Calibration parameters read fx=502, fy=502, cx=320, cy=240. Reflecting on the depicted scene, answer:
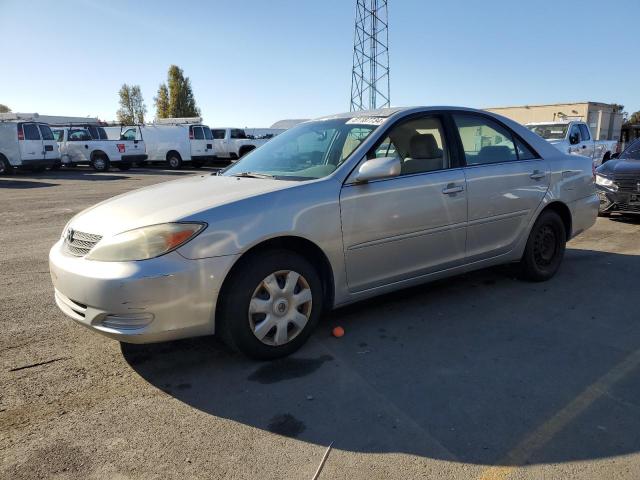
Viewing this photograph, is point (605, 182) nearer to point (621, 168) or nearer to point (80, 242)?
point (621, 168)

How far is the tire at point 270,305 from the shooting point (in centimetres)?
308

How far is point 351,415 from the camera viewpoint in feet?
8.88

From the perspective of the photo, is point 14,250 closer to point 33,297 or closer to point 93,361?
point 33,297

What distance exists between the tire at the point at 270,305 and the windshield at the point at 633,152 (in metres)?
8.17

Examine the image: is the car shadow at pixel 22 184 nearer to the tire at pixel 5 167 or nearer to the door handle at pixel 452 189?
the tire at pixel 5 167

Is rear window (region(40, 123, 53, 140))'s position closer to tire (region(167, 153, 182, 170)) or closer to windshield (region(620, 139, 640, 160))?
tire (region(167, 153, 182, 170))

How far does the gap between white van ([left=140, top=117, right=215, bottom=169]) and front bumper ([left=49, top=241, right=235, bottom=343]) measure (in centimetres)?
2169

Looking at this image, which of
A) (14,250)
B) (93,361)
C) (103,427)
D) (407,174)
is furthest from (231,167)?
(14,250)

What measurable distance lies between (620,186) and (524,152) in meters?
4.61

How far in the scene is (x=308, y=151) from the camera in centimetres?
405

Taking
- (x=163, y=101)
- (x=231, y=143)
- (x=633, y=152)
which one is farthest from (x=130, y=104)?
(x=633, y=152)

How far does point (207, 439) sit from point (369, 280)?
1.66 m

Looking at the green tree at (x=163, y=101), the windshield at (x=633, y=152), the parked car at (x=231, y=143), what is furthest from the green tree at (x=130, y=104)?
the windshield at (x=633, y=152)

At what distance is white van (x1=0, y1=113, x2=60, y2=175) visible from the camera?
58.8ft
